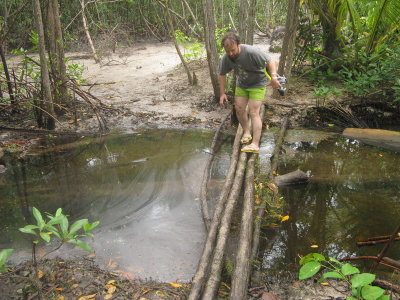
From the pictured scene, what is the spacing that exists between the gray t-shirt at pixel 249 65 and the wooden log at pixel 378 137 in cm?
227

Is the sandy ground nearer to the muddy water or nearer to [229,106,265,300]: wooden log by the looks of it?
the muddy water

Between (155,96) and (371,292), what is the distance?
7330mm

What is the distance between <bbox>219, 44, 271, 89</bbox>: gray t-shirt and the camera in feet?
14.9

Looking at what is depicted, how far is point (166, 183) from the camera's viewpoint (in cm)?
460

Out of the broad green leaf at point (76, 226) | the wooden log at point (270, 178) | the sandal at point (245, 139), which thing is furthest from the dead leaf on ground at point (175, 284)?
the sandal at point (245, 139)

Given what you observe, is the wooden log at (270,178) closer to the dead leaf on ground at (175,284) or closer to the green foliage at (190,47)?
the dead leaf on ground at (175,284)

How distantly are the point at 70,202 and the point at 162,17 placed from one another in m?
15.5

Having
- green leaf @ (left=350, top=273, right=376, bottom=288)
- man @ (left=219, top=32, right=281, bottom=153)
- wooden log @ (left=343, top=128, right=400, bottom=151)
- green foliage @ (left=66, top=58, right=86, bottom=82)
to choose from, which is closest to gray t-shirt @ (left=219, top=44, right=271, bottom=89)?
man @ (left=219, top=32, right=281, bottom=153)

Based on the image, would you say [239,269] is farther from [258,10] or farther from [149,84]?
[258,10]

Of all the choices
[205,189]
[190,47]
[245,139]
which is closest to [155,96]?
[190,47]

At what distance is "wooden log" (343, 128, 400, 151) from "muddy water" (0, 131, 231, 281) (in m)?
2.59

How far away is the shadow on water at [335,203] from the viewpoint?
3.38 metres

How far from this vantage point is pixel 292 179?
178 inches

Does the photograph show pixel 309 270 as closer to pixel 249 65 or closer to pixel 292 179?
pixel 292 179
